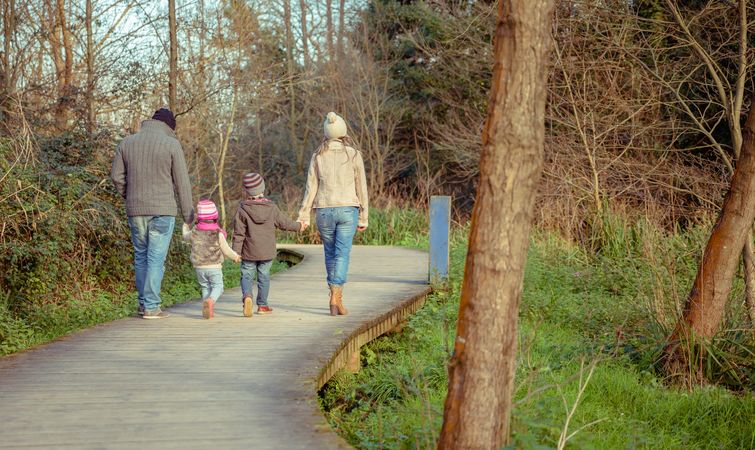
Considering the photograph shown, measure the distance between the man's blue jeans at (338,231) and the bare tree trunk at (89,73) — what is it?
6219 mm

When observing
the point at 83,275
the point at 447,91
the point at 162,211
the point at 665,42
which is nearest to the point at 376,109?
the point at 447,91

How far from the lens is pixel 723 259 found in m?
7.36

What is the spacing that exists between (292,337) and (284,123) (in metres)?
27.6

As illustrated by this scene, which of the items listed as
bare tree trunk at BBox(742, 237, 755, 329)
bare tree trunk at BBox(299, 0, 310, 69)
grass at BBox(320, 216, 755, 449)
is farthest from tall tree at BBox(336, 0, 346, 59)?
bare tree trunk at BBox(742, 237, 755, 329)

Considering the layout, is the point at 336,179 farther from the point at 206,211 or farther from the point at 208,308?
the point at 208,308

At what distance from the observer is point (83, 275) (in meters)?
11.3

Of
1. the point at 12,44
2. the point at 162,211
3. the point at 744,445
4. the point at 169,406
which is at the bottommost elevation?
the point at 744,445

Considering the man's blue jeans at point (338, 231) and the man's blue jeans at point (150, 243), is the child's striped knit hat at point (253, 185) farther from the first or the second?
the man's blue jeans at point (150, 243)

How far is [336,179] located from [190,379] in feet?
9.20

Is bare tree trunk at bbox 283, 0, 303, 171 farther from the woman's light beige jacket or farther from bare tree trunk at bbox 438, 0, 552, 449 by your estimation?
bare tree trunk at bbox 438, 0, 552, 449

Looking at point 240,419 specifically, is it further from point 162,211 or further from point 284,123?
point 284,123

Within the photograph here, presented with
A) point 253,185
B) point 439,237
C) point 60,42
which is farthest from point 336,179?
point 60,42

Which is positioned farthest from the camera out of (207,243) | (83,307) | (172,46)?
(172,46)

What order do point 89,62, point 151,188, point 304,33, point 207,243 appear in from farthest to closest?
point 304,33 → point 89,62 → point 207,243 → point 151,188
